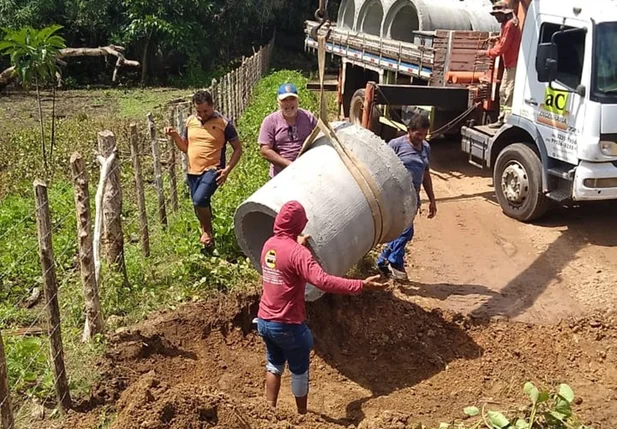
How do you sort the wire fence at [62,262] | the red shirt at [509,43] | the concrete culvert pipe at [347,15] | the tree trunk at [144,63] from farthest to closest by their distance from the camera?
the tree trunk at [144,63] < the concrete culvert pipe at [347,15] < the red shirt at [509,43] < the wire fence at [62,262]

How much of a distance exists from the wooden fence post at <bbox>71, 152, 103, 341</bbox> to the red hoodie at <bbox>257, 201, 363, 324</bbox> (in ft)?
4.51

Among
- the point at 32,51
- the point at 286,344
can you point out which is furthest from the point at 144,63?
the point at 286,344

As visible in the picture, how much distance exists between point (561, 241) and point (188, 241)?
406 centimetres

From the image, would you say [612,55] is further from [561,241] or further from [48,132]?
[48,132]

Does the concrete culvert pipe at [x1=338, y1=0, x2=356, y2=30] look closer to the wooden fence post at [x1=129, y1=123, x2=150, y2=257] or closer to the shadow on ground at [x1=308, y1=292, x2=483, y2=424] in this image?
the wooden fence post at [x1=129, y1=123, x2=150, y2=257]

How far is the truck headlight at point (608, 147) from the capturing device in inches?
275

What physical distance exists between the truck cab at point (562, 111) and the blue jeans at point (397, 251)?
2.11m

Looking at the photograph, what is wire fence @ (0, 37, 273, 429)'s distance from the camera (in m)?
4.14

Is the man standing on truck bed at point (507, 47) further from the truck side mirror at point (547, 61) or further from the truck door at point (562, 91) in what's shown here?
the truck side mirror at point (547, 61)

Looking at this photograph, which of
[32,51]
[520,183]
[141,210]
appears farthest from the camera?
[32,51]

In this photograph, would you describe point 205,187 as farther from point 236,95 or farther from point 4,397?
point 236,95

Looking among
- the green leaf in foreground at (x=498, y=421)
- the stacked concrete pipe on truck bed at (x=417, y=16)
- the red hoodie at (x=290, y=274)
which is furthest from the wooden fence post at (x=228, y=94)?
the green leaf in foreground at (x=498, y=421)

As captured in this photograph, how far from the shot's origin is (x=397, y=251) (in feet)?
20.7

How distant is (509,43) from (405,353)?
15.8 ft
